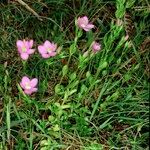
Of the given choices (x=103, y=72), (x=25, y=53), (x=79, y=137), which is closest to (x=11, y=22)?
(x=25, y=53)

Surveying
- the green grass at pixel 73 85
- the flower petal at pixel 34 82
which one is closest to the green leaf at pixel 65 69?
the green grass at pixel 73 85

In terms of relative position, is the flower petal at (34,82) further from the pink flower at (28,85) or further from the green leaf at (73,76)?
the green leaf at (73,76)

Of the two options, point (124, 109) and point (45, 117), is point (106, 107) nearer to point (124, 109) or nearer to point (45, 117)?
point (124, 109)

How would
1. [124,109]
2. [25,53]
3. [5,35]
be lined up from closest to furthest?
[25,53]
[124,109]
[5,35]

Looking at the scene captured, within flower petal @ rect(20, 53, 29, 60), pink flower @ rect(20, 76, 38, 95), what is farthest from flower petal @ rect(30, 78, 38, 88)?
flower petal @ rect(20, 53, 29, 60)

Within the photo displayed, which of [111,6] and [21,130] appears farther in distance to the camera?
[111,6]

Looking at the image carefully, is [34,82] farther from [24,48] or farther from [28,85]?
[24,48]
